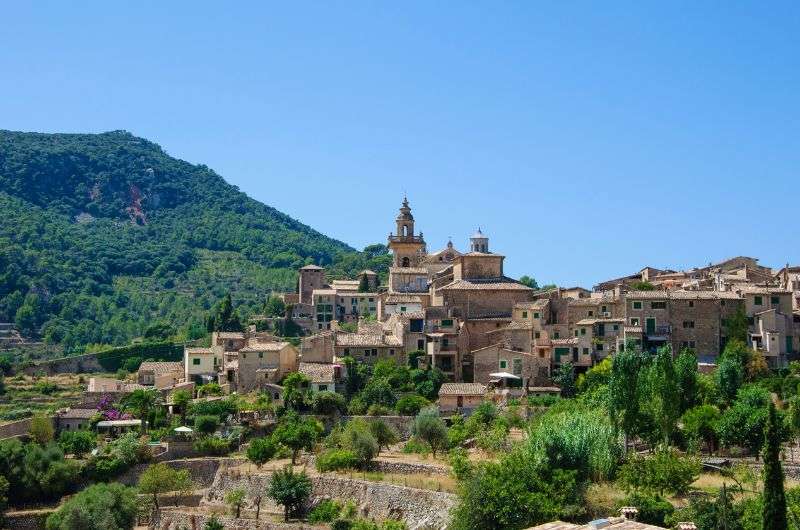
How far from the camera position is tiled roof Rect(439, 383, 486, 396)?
5325 centimetres

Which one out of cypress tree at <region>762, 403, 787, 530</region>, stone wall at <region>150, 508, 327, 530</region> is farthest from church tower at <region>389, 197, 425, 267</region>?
cypress tree at <region>762, 403, 787, 530</region>

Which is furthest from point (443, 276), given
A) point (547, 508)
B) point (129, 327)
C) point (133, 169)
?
point (133, 169)

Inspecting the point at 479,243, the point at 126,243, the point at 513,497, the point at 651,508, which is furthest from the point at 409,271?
the point at 126,243

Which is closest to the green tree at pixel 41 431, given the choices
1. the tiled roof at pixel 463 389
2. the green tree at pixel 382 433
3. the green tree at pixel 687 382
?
the green tree at pixel 382 433

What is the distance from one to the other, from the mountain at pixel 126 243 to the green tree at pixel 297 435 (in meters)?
42.0

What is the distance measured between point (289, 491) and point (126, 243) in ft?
314

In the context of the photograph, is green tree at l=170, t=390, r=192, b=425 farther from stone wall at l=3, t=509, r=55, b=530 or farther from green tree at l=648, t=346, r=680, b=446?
green tree at l=648, t=346, r=680, b=446

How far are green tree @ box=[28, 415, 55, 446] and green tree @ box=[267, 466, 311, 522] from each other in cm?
1362

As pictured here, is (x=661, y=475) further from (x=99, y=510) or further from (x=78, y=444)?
(x=78, y=444)

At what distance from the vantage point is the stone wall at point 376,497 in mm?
41375

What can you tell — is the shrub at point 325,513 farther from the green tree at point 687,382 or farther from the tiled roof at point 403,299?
the tiled roof at point 403,299

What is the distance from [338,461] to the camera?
4684 centimetres

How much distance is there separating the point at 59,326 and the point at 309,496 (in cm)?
6236

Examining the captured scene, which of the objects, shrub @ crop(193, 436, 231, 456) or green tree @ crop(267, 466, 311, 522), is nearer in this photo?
green tree @ crop(267, 466, 311, 522)
